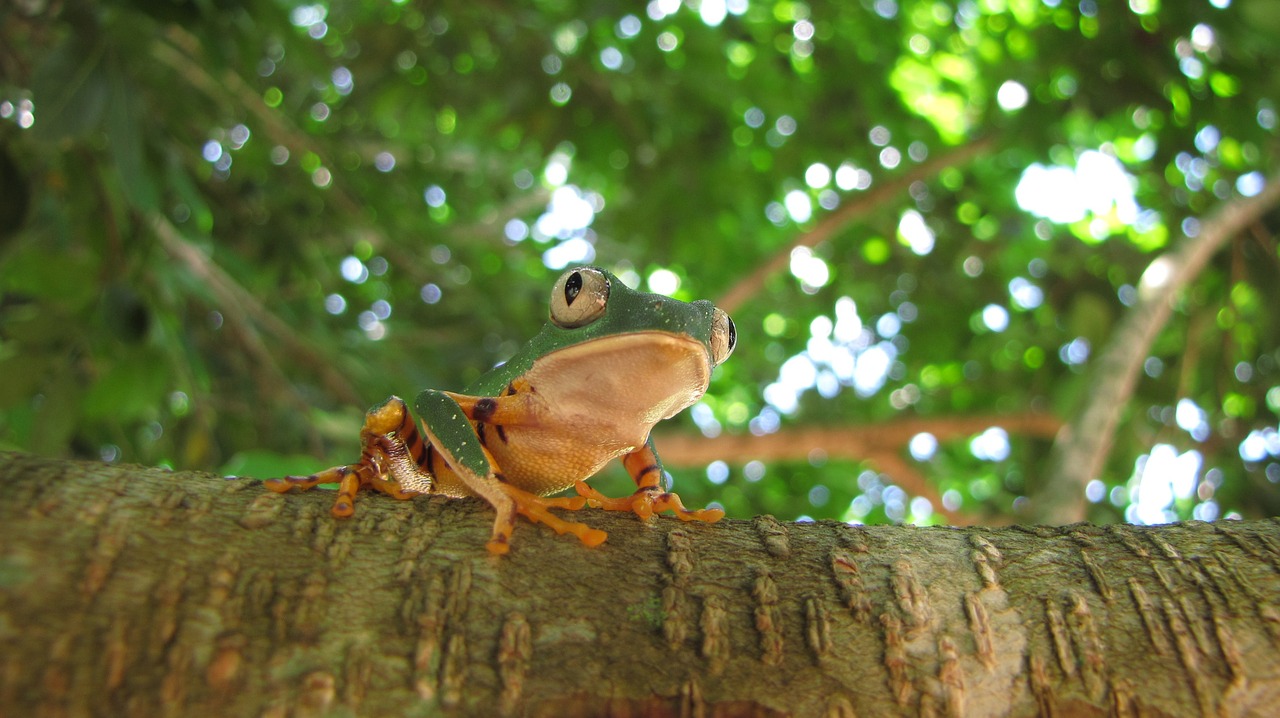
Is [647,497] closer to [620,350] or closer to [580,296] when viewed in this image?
[620,350]

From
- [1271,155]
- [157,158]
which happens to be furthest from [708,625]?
[1271,155]

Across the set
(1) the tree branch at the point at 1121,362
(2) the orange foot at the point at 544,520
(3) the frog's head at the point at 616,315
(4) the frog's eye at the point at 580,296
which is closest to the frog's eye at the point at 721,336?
(3) the frog's head at the point at 616,315

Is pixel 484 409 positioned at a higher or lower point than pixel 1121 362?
lower

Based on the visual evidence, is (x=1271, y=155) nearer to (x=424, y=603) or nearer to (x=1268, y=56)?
(x=1268, y=56)

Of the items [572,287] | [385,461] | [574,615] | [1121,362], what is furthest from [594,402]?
[1121,362]

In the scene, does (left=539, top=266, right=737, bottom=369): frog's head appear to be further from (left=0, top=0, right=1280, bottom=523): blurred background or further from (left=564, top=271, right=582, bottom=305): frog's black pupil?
(left=0, top=0, right=1280, bottom=523): blurred background

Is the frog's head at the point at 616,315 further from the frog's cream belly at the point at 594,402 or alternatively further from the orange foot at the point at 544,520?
the orange foot at the point at 544,520
